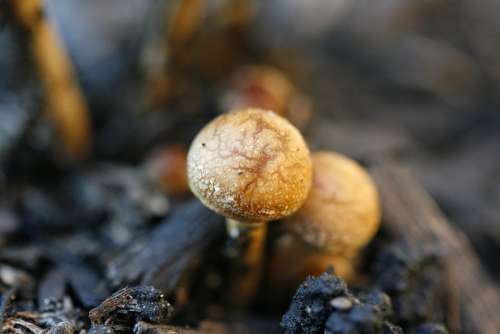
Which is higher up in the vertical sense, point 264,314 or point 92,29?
point 92,29

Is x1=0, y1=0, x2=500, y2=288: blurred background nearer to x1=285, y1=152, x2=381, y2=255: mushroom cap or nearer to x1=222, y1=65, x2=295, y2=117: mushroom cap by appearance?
x1=222, y1=65, x2=295, y2=117: mushroom cap

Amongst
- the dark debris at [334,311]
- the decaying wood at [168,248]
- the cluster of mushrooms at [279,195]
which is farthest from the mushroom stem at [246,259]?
the dark debris at [334,311]

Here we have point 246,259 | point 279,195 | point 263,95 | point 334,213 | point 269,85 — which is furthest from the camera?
point 269,85

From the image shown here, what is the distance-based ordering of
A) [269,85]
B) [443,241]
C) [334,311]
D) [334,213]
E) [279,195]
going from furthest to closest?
[269,85], [443,241], [334,213], [279,195], [334,311]

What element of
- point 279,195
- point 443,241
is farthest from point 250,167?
point 443,241

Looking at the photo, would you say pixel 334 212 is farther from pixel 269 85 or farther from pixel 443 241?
pixel 269 85

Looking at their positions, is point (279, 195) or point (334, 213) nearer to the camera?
point (279, 195)

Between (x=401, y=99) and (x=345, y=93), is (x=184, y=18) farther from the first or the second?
(x=401, y=99)

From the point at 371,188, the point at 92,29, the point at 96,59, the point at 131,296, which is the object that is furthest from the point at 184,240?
the point at 92,29

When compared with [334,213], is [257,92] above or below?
above
